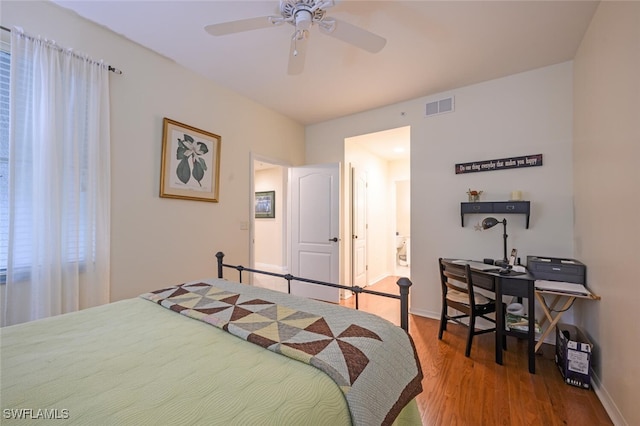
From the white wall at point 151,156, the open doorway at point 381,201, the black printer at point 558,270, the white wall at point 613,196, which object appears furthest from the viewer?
the open doorway at point 381,201

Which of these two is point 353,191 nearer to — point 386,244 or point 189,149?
point 386,244

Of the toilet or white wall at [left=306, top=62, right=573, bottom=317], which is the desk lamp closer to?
white wall at [left=306, top=62, right=573, bottom=317]

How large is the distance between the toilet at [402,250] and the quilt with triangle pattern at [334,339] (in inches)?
179

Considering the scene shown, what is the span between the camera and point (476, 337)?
2.73 meters

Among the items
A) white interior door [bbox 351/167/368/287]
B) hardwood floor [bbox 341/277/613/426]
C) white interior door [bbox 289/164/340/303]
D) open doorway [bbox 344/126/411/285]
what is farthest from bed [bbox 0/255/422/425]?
open doorway [bbox 344/126/411/285]

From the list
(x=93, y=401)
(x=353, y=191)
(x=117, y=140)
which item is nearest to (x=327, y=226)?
(x=353, y=191)

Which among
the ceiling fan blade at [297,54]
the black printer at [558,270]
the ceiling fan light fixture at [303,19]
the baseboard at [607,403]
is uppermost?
the ceiling fan light fixture at [303,19]

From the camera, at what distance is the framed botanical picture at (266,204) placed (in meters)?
6.28

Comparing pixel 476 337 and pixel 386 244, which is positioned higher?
pixel 386 244

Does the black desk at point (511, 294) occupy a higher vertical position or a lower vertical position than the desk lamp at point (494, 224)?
lower

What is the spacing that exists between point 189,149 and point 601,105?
3430mm

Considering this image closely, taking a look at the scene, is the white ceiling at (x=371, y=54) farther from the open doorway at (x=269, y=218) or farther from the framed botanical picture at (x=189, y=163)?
the open doorway at (x=269, y=218)

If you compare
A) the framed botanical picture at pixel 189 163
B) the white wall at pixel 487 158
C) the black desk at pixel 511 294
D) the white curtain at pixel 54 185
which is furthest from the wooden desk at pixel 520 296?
the white curtain at pixel 54 185

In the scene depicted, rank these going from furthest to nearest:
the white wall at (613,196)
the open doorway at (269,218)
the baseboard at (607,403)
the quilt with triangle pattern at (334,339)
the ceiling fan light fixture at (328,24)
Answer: the open doorway at (269,218) → the ceiling fan light fixture at (328,24) → the baseboard at (607,403) → the white wall at (613,196) → the quilt with triangle pattern at (334,339)
